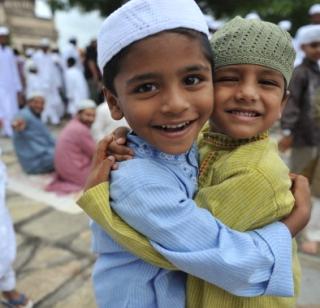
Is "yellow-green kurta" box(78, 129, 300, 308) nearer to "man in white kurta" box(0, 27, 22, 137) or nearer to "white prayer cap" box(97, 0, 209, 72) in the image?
"white prayer cap" box(97, 0, 209, 72)

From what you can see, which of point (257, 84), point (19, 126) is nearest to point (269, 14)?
point (19, 126)

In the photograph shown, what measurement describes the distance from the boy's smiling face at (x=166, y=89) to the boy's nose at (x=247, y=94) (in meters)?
0.09

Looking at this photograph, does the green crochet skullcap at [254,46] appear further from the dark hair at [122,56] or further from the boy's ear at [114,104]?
the boy's ear at [114,104]

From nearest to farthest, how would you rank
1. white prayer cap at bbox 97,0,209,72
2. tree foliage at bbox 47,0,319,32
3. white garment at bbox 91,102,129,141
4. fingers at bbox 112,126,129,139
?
white prayer cap at bbox 97,0,209,72 < fingers at bbox 112,126,129,139 < white garment at bbox 91,102,129,141 < tree foliage at bbox 47,0,319,32

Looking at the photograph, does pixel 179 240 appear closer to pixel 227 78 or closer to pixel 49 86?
pixel 227 78

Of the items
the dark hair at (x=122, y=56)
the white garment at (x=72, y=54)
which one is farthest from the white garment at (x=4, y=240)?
the white garment at (x=72, y=54)

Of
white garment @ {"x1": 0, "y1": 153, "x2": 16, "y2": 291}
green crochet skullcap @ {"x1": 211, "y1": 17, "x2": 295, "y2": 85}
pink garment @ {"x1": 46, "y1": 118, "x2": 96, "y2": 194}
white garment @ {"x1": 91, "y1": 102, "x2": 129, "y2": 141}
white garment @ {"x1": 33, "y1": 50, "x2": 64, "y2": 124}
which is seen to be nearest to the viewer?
green crochet skullcap @ {"x1": 211, "y1": 17, "x2": 295, "y2": 85}

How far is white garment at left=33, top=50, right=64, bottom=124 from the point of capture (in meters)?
9.08

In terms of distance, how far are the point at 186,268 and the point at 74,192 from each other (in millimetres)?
3909

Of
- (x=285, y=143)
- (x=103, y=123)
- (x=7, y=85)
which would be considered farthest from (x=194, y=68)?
(x=7, y=85)

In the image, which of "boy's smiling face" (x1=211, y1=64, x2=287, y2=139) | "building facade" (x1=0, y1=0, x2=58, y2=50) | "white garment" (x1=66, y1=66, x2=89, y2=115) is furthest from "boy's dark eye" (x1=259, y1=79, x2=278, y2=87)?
"building facade" (x1=0, y1=0, x2=58, y2=50)

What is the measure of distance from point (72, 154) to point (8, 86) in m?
4.25

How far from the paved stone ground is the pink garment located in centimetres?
81

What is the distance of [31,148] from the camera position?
17.4ft
